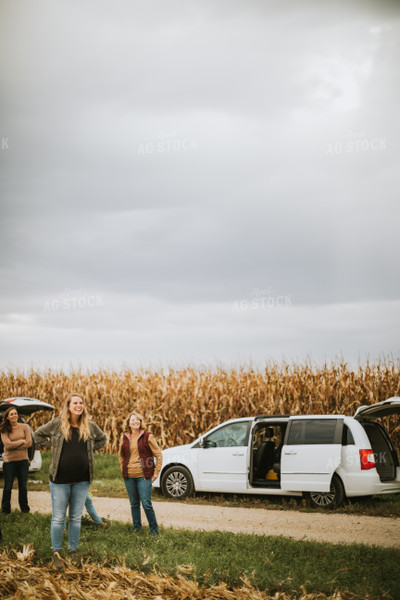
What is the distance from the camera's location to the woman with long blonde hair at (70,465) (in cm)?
721

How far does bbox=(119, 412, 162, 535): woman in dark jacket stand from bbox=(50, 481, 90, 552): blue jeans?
4.31 feet

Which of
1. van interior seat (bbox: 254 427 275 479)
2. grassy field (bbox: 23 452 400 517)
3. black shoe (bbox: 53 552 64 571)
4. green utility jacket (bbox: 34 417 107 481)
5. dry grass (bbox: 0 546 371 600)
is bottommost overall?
grassy field (bbox: 23 452 400 517)

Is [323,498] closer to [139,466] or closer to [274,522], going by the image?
[274,522]

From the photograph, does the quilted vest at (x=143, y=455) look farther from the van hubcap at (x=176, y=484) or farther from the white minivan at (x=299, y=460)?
the van hubcap at (x=176, y=484)

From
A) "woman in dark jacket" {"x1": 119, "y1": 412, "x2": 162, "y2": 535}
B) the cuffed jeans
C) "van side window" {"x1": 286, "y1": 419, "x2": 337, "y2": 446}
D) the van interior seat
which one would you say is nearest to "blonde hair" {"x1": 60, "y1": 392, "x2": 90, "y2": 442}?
"woman in dark jacket" {"x1": 119, "y1": 412, "x2": 162, "y2": 535}

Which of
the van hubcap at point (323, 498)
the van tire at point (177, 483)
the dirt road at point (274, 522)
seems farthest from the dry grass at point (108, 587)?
the van tire at point (177, 483)

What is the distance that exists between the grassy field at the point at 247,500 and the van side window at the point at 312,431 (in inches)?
43.1

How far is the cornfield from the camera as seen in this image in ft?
54.3

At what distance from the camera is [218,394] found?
17906 mm

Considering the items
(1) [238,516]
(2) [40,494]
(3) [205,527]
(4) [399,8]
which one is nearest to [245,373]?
(2) [40,494]

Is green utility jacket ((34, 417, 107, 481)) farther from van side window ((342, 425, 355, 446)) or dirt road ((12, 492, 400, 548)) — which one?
van side window ((342, 425, 355, 446))

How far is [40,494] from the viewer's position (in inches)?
551

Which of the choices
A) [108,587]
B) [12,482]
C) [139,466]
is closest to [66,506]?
[108,587]

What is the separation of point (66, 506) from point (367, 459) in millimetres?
5746
